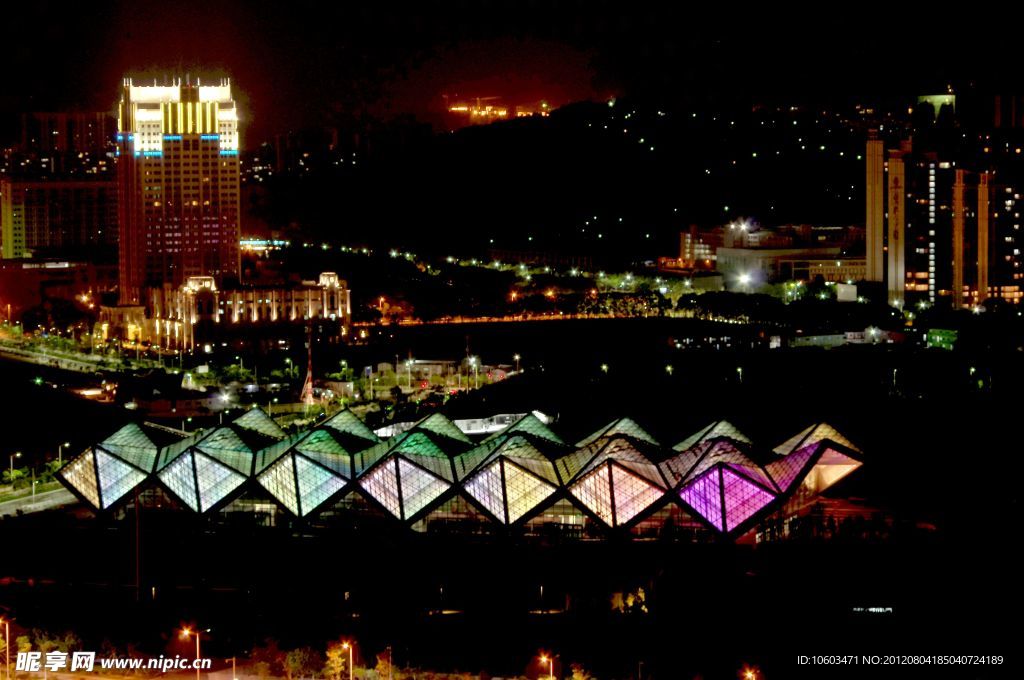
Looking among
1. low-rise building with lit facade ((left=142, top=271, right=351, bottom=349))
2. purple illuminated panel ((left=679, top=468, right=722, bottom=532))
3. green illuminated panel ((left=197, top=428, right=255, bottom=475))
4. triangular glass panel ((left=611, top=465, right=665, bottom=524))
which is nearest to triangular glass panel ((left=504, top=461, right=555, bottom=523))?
triangular glass panel ((left=611, top=465, right=665, bottom=524))

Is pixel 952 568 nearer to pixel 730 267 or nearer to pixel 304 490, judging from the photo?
pixel 304 490

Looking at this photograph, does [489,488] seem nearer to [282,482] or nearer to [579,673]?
[282,482]

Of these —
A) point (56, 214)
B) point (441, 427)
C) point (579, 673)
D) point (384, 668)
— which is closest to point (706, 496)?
point (441, 427)

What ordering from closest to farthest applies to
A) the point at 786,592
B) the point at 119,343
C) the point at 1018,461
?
the point at 786,592 → the point at 1018,461 → the point at 119,343

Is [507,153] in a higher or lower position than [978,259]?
higher

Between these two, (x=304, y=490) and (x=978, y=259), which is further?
(x=978, y=259)

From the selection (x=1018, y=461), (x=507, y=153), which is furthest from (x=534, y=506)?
(x=507, y=153)

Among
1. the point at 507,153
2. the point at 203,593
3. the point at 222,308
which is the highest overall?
the point at 507,153
